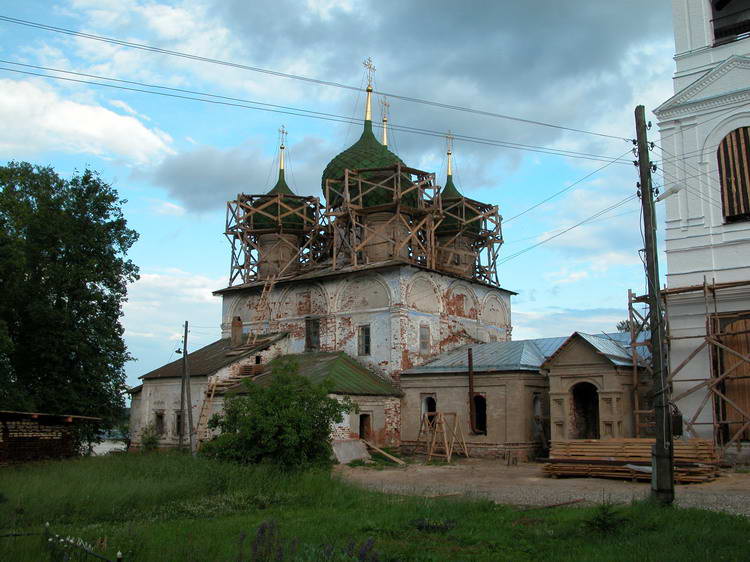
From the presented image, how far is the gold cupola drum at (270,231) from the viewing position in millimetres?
36406

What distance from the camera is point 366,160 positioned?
113 feet

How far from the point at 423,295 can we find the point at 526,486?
1391cm

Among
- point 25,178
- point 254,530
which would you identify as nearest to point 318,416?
point 254,530

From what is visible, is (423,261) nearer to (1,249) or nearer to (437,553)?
(1,249)

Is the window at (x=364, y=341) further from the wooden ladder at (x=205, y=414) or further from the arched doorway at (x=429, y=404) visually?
the wooden ladder at (x=205, y=414)

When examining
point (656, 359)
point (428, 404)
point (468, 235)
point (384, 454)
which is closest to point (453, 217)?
point (468, 235)

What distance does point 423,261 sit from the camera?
33625 millimetres

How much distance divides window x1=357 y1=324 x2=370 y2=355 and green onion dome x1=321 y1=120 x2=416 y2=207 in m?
5.75

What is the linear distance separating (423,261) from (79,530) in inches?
945

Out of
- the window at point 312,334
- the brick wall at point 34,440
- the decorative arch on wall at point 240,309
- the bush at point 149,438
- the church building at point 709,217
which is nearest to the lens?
the church building at point 709,217

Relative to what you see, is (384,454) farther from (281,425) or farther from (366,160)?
(366,160)

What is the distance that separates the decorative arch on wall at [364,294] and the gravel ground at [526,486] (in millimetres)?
8506

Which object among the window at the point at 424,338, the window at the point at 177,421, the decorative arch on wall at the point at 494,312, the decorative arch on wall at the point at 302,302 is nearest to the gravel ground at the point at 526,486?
the window at the point at 424,338

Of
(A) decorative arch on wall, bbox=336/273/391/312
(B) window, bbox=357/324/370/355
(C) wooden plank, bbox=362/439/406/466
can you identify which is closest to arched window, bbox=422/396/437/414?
(C) wooden plank, bbox=362/439/406/466
